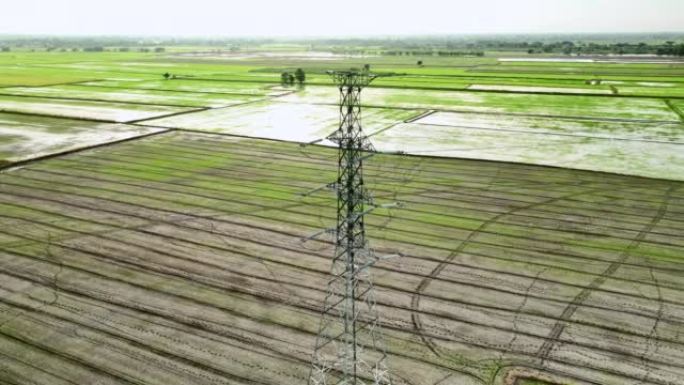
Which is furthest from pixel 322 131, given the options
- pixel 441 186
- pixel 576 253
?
pixel 576 253

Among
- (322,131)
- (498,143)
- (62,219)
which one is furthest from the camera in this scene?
(322,131)

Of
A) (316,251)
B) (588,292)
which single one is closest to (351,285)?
(316,251)

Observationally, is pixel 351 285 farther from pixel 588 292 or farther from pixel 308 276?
pixel 588 292

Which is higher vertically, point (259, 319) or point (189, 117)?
point (189, 117)

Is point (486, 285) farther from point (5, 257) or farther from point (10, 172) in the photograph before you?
point (10, 172)

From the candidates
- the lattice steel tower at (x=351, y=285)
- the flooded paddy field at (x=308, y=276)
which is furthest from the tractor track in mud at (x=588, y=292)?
the lattice steel tower at (x=351, y=285)

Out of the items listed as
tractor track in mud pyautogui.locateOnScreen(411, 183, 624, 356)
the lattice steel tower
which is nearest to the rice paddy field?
tractor track in mud pyautogui.locateOnScreen(411, 183, 624, 356)

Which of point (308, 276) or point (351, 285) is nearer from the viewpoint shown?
point (351, 285)
